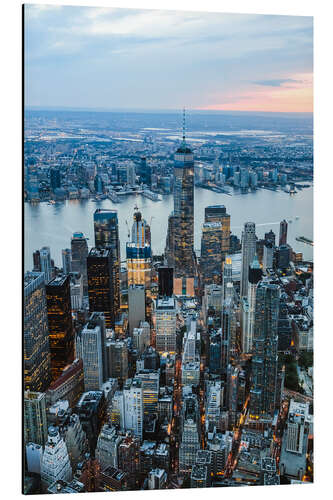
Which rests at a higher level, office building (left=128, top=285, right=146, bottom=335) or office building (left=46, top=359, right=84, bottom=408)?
office building (left=128, top=285, right=146, bottom=335)

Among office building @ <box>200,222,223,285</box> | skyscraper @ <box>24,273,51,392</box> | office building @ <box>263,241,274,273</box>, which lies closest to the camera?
skyscraper @ <box>24,273,51,392</box>

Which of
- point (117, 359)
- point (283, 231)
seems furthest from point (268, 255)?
point (117, 359)

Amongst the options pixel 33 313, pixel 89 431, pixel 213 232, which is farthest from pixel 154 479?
pixel 213 232

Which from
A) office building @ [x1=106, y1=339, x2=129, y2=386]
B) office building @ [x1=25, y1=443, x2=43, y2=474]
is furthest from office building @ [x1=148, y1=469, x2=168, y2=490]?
office building @ [x1=106, y1=339, x2=129, y2=386]

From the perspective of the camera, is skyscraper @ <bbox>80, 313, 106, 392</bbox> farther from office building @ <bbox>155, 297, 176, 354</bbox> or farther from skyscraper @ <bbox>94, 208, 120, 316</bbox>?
office building @ <bbox>155, 297, 176, 354</bbox>

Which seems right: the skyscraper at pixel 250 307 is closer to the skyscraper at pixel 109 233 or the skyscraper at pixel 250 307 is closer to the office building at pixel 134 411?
the office building at pixel 134 411

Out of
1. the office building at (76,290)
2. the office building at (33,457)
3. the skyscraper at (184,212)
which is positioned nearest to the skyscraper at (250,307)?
the skyscraper at (184,212)
